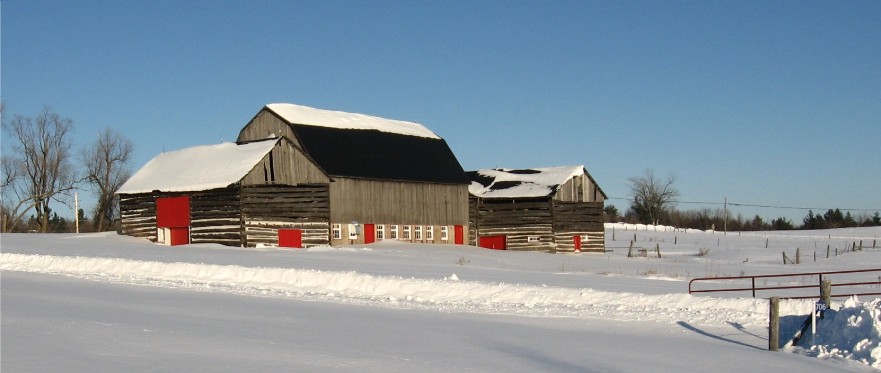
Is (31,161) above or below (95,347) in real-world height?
above

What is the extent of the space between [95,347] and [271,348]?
2.57 m

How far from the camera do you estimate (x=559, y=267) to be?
44344 mm

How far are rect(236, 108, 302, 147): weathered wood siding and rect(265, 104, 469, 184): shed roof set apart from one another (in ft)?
1.28

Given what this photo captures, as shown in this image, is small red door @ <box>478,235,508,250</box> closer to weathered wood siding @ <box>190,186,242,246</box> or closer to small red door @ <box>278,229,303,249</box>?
small red door @ <box>278,229,303,249</box>

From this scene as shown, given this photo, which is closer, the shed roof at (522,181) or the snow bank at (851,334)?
the snow bank at (851,334)

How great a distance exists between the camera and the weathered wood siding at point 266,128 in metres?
50.5

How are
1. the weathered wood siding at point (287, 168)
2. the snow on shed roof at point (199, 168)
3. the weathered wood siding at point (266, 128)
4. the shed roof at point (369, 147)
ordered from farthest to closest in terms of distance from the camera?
1. the weathered wood siding at point (266, 128)
2. the shed roof at point (369, 147)
3. the weathered wood siding at point (287, 168)
4. the snow on shed roof at point (199, 168)

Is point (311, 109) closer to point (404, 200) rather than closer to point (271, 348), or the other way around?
point (404, 200)

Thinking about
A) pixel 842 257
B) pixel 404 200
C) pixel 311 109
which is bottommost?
pixel 842 257

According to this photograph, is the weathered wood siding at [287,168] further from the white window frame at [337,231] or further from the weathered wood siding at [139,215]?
the weathered wood siding at [139,215]

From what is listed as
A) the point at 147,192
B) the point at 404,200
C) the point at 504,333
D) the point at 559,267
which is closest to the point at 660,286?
the point at 504,333

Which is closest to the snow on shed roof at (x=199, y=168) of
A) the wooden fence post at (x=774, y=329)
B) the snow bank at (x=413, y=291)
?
the snow bank at (x=413, y=291)

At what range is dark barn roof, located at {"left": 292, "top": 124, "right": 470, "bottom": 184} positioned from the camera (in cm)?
4972

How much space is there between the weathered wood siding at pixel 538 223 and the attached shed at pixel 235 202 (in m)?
14.7
